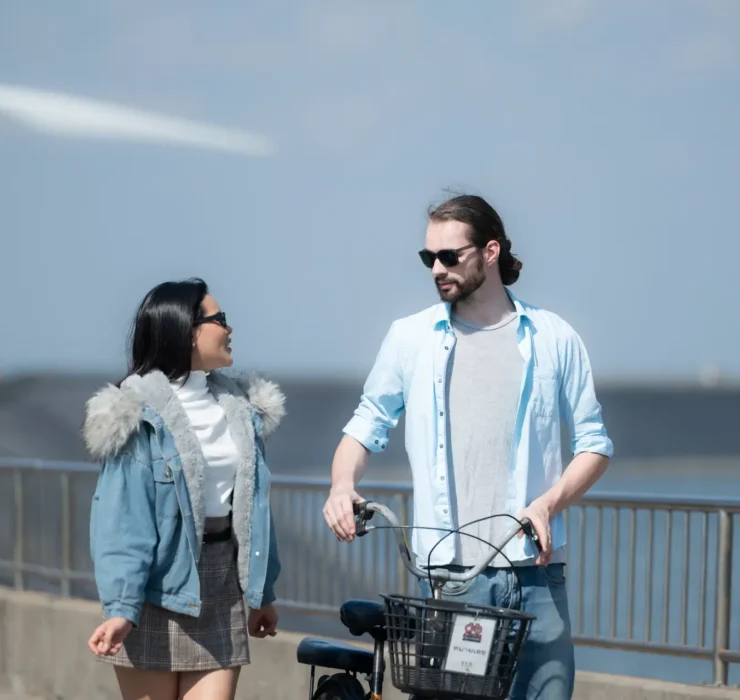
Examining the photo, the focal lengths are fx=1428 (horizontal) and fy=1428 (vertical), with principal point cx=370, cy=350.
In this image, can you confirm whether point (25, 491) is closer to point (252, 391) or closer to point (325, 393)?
point (252, 391)

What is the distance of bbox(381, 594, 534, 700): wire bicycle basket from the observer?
317 cm

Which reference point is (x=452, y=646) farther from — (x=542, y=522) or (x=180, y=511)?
(x=180, y=511)

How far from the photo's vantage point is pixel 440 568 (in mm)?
3711

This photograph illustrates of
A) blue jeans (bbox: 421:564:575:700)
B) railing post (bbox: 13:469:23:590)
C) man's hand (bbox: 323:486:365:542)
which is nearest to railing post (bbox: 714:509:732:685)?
blue jeans (bbox: 421:564:575:700)

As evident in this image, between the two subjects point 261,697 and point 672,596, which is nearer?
point 672,596

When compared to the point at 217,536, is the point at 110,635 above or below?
below

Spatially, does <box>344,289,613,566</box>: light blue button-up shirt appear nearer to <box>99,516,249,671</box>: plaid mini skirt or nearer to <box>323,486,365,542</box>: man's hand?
<box>323,486,365,542</box>: man's hand

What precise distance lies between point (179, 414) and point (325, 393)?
64.4 metres

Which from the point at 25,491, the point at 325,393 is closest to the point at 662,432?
the point at 325,393

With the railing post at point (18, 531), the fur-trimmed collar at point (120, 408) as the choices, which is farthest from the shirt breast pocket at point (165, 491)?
the railing post at point (18, 531)

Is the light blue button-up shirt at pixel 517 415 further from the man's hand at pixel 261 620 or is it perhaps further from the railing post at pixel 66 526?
the railing post at pixel 66 526

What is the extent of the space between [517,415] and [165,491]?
3.32 feet

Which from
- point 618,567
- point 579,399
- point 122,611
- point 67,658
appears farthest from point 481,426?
point 67,658

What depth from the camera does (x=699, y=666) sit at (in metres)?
6.00
